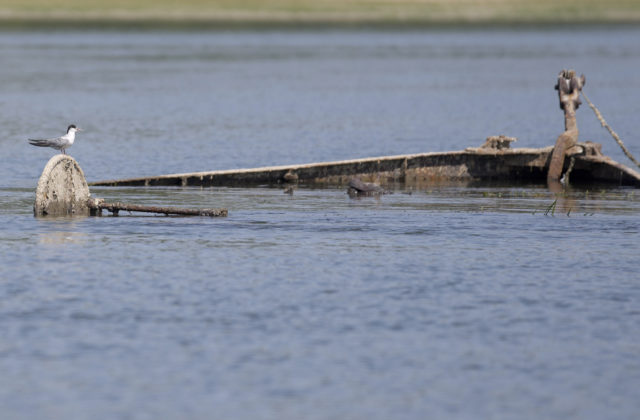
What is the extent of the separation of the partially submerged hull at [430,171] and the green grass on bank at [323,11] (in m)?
133

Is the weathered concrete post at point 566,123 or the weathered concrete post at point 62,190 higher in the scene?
the weathered concrete post at point 566,123

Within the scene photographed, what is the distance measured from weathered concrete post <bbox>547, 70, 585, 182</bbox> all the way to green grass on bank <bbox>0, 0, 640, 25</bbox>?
132909 millimetres

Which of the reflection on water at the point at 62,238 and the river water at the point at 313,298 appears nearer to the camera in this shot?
the river water at the point at 313,298

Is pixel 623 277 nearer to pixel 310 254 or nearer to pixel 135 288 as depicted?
pixel 310 254

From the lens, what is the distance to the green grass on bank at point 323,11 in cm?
16425

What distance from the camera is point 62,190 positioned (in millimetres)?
25500

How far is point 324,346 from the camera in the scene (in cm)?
1650

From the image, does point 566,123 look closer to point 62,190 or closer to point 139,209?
point 139,209

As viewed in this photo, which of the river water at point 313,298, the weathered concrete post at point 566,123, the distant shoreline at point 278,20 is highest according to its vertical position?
the distant shoreline at point 278,20

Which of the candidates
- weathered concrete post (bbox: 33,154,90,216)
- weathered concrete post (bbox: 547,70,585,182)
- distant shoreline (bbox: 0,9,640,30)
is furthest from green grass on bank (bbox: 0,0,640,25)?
weathered concrete post (bbox: 33,154,90,216)

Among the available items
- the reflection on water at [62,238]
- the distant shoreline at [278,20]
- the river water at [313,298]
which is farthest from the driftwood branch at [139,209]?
the distant shoreline at [278,20]

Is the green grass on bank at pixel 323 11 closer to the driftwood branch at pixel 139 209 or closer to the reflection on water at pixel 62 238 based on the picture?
the driftwood branch at pixel 139 209

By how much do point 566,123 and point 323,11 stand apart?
140066mm

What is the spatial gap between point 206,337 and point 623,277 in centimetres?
740
